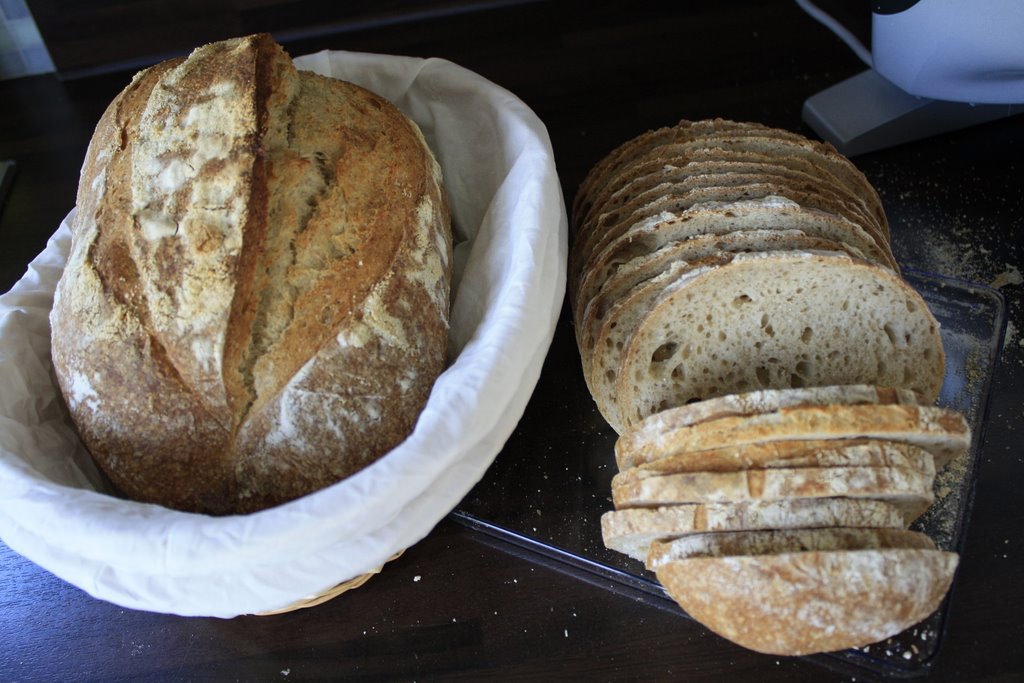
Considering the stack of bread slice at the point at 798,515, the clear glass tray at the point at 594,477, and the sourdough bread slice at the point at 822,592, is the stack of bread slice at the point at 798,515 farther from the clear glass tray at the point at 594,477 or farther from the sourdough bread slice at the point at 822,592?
the clear glass tray at the point at 594,477

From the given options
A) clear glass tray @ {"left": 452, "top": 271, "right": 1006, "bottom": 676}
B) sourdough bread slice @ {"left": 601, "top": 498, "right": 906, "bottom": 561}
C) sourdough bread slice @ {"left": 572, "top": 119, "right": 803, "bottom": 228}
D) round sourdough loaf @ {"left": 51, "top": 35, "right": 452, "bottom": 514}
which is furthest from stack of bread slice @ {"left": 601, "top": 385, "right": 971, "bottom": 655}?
sourdough bread slice @ {"left": 572, "top": 119, "right": 803, "bottom": 228}

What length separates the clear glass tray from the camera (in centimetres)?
128

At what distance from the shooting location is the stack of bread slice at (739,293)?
1273 millimetres

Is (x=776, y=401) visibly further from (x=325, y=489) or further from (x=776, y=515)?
(x=325, y=489)

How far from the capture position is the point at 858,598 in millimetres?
1054

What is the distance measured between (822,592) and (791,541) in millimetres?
71

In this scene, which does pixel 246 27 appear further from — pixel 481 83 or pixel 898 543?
pixel 898 543

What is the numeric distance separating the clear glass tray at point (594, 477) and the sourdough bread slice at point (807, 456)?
23cm

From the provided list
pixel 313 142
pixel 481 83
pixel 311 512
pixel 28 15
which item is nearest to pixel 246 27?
pixel 28 15

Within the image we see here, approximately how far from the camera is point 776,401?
1.13 metres

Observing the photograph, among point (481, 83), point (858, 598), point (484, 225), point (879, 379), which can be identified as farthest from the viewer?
point (481, 83)

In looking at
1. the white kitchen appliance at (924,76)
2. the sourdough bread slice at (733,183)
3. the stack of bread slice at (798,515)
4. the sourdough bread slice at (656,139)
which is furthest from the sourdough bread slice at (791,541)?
the white kitchen appliance at (924,76)

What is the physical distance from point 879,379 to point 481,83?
0.81 metres

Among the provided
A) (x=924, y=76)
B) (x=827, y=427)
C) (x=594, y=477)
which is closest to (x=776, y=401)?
(x=827, y=427)
